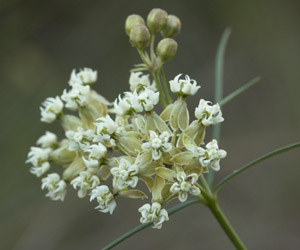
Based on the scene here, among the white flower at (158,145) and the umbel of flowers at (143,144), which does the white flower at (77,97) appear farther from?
the white flower at (158,145)

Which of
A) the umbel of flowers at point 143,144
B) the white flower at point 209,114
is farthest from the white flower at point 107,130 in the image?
the white flower at point 209,114

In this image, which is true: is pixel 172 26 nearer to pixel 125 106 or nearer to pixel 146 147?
pixel 125 106

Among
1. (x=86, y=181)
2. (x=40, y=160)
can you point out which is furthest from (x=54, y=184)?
(x=86, y=181)

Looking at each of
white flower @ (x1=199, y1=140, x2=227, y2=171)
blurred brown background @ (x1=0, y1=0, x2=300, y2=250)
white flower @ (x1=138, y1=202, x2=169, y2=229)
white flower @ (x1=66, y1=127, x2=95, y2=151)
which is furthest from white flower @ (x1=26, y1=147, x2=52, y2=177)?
blurred brown background @ (x1=0, y1=0, x2=300, y2=250)

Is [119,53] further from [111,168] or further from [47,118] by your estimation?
[111,168]

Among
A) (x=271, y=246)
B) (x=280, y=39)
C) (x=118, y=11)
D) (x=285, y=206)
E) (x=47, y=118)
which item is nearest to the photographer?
(x=47, y=118)

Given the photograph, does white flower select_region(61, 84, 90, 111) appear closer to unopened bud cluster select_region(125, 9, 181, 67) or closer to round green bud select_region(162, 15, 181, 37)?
unopened bud cluster select_region(125, 9, 181, 67)

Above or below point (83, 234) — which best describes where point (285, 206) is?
below

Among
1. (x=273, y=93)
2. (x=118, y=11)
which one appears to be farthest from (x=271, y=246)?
(x=118, y=11)
